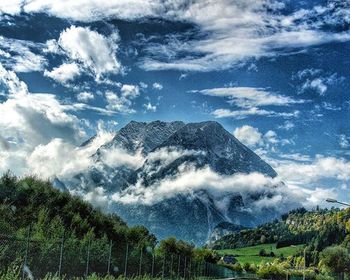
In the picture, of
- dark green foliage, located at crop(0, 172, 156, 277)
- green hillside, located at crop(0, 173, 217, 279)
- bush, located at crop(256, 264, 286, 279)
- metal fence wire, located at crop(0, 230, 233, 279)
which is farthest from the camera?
bush, located at crop(256, 264, 286, 279)

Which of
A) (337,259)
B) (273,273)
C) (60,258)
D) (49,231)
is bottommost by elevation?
(60,258)

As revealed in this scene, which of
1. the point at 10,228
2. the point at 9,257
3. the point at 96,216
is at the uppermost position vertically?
the point at 96,216

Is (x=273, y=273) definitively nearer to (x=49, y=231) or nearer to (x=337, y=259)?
(x=337, y=259)

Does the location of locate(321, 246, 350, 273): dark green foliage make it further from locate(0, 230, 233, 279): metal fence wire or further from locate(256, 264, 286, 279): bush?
locate(0, 230, 233, 279): metal fence wire

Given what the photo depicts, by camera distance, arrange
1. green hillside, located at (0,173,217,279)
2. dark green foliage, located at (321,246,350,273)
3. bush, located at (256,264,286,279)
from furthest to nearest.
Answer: bush, located at (256,264,286,279) → dark green foliage, located at (321,246,350,273) → green hillside, located at (0,173,217,279)

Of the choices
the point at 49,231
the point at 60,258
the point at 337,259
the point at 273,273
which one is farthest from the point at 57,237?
the point at 273,273

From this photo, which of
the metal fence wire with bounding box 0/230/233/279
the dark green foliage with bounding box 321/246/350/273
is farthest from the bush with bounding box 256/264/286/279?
the metal fence wire with bounding box 0/230/233/279

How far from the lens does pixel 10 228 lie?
3309 cm

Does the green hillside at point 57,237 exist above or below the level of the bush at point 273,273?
below

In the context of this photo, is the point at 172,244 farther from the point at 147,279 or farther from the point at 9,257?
the point at 9,257

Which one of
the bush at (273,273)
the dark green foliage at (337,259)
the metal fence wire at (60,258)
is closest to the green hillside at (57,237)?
the metal fence wire at (60,258)

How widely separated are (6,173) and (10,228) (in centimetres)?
1235

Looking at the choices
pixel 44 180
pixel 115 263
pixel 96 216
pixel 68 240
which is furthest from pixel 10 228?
pixel 96 216

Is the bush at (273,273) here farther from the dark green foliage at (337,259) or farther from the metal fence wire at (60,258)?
the metal fence wire at (60,258)
